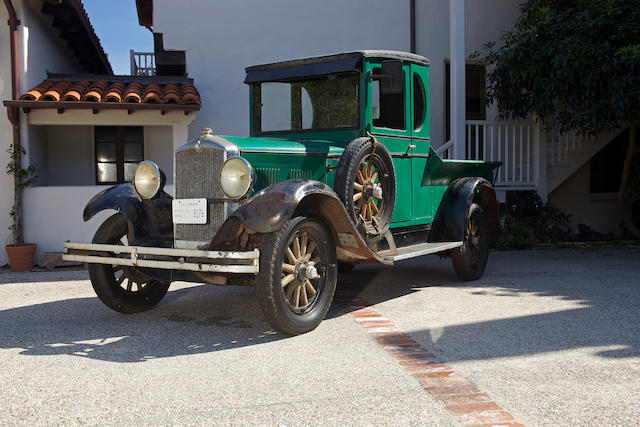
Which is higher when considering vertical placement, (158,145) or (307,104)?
(158,145)

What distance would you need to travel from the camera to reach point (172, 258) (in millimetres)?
4410

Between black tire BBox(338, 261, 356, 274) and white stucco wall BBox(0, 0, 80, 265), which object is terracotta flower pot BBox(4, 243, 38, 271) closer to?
white stucco wall BBox(0, 0, 80, 265)

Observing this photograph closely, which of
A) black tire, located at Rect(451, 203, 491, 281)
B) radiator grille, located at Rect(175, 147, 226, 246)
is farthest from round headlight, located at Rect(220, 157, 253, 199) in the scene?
black tire, located at Rect(451, 203, 491, 281)

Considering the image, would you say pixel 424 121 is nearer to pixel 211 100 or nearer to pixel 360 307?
pixel 360 307

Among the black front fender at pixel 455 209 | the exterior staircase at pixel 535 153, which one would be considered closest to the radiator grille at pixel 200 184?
the black front fender at pixel 455 209

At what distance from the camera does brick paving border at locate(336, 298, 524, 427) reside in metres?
2.83

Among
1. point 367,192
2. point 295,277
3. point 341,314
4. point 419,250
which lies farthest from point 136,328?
point 419,250

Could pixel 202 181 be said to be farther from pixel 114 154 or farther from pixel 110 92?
pixel 114 154

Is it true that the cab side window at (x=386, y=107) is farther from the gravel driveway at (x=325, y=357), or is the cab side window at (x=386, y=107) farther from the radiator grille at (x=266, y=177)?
the gravel driveway at (x=325, y=357)

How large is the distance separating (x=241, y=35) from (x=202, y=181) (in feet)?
21.7

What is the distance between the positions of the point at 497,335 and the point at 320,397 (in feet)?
5.92

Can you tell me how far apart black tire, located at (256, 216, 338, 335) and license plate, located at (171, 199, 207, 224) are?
643 millimetres

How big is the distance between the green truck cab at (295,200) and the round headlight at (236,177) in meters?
0.01

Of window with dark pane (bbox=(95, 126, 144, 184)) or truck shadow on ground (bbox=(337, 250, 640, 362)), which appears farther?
window with dark pane (bbox=(95, 126, 144, 184))
